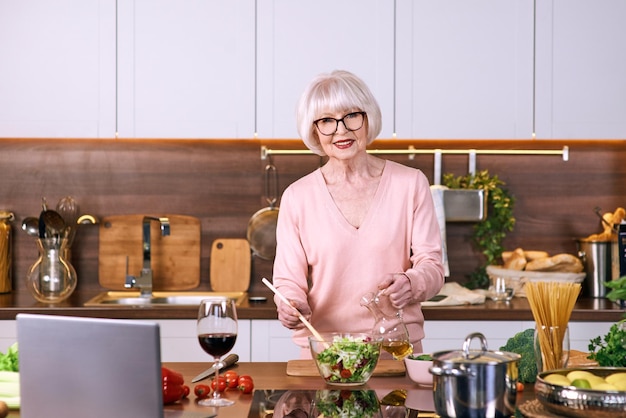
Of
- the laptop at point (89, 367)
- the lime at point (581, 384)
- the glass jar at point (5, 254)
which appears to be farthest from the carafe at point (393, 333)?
the glass jar at point (5, 254)

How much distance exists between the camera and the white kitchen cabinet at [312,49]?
385cm

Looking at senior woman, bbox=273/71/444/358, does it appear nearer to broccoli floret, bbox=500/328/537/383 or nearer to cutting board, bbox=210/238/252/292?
broccoli floret, bbox=500/328/537/383

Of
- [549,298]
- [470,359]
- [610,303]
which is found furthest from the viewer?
[610,303]

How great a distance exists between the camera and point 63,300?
387 centimetres

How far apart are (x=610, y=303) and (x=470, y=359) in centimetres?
234

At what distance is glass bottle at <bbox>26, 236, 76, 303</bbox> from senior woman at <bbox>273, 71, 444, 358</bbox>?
1.42 metres

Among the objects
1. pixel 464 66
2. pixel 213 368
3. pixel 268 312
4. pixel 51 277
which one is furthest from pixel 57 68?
pixel 213 368

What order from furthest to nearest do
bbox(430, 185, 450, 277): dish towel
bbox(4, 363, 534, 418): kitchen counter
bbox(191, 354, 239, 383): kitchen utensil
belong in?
bbox(430, 185, 450, 277): dish towel, bbox(191, 354, 239, 383): kitchen utensil, bbox(4, 363, 534, 418): kitchen counter

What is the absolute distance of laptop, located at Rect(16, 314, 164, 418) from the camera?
150 centimetres

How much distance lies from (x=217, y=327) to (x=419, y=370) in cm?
48

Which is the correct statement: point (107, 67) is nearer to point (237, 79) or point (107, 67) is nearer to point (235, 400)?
point (237, 79)

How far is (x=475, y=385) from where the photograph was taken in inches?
63.7

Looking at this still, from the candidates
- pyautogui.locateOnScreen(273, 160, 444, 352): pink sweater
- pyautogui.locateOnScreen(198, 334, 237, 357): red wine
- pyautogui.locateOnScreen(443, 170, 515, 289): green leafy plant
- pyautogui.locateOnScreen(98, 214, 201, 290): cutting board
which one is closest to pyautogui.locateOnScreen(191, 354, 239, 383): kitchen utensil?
pyautogui.locateOnScreen(198, 334, 237, 357): red wine

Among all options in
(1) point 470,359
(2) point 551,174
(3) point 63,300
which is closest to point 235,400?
(1) point 470,359
